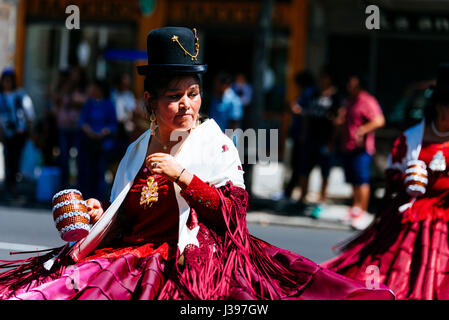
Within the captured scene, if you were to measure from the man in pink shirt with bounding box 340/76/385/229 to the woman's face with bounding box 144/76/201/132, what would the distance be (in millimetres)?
6102

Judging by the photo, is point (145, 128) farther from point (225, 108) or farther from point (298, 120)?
point (298, 120)

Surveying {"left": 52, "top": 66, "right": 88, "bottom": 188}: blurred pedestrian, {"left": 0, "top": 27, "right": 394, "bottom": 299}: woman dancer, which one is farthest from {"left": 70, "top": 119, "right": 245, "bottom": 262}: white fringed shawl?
{"left": 52, "top": 66, "right": 88, "bottom": 188}: blurred pedestrian

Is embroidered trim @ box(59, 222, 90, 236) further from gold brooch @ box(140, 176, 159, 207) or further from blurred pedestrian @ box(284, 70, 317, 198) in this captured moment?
blurred pedestrian @ box(284, 70, 317, 198)

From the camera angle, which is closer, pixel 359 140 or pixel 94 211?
pixel 94 211

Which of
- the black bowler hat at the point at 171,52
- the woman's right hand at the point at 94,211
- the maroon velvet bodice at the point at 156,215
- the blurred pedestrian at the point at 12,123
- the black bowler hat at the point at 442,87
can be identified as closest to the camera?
the black bowler hat at the point at 171,52

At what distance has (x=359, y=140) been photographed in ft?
30.3

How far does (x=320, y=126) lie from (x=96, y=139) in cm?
308

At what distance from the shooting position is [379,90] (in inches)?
562

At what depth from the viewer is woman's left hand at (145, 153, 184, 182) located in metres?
3.18

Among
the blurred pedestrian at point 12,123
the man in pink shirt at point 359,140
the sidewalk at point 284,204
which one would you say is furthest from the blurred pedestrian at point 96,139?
the man in pink shirt at point 359,140

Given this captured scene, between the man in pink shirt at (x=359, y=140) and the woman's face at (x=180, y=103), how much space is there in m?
6.10

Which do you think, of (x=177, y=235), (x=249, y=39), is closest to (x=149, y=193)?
(x=177, y=235)

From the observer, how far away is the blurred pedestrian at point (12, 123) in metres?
10.3

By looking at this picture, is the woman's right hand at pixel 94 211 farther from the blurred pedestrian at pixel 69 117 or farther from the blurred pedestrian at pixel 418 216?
the blurred pedestrian at pixel 69 117
